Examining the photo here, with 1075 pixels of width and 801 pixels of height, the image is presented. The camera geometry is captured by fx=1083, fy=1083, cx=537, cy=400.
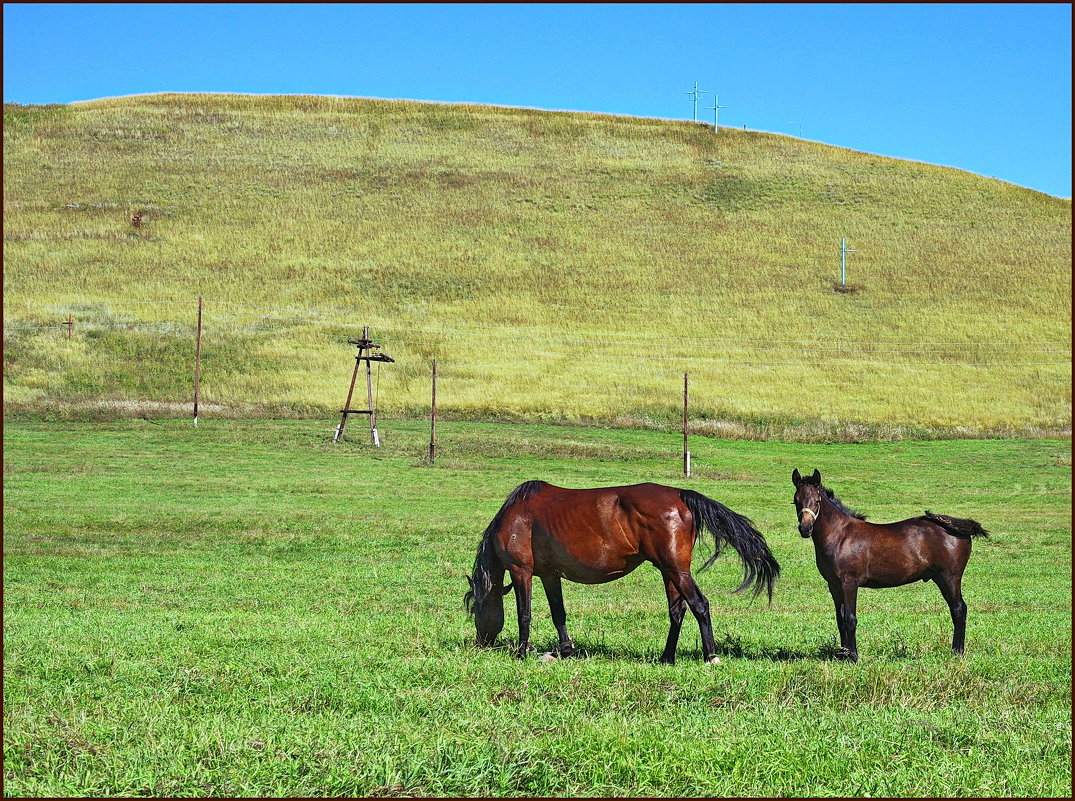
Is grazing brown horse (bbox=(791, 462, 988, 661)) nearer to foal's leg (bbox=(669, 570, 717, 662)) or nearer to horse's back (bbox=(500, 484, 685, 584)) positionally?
foal's leg (bbox=(669, 570, 717, 662))

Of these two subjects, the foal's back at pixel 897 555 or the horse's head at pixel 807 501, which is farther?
the foal's back at pixel 897 555

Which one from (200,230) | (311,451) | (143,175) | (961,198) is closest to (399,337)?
(311,451)

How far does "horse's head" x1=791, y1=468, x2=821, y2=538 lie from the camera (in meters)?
10.3

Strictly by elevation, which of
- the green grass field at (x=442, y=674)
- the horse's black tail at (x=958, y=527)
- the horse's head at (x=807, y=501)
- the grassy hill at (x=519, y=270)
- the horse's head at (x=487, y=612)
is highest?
the grassy hill at (x=519, y=270)

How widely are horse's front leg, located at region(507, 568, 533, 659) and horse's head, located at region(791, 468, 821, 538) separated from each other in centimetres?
268

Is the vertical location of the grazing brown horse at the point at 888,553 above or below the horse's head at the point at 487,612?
above

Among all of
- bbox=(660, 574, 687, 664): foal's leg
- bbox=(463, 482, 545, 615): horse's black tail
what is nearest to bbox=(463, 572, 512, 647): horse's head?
bbox=(463, 482, 545, 615): horse's black tail

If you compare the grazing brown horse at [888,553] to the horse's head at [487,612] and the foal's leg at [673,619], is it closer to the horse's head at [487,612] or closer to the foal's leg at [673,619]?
the foal's leg at [673,619]

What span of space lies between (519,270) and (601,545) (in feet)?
202

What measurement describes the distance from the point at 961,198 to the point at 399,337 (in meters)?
60.0

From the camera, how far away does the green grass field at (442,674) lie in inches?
243

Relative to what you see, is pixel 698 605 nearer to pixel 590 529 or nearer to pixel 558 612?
pixel 590 529

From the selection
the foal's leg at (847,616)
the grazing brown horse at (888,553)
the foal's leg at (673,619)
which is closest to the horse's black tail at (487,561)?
the foal's leg at (673,619)

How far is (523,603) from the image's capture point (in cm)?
1047
